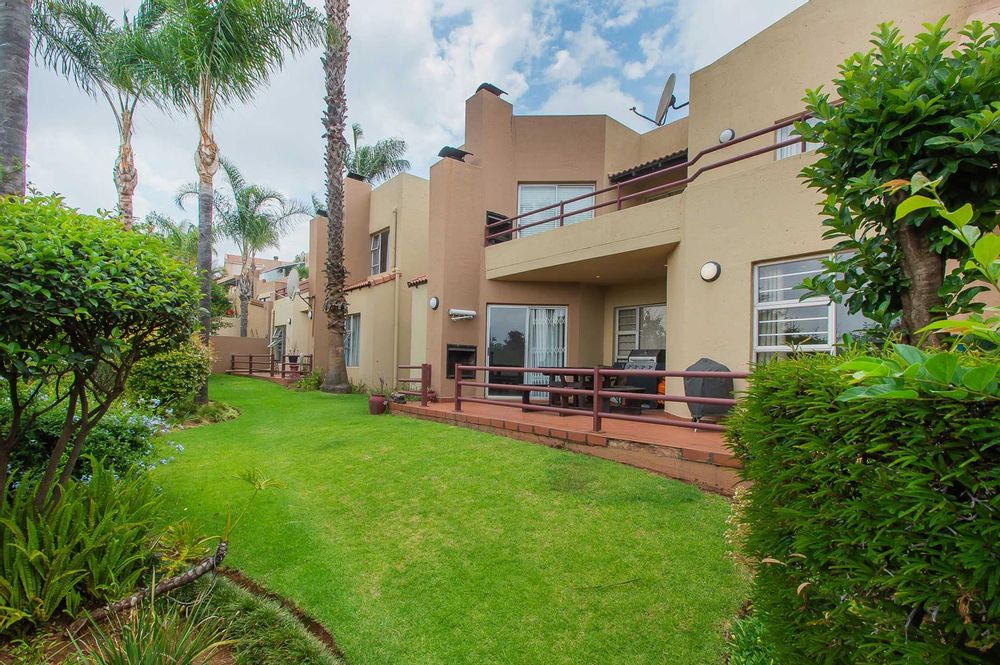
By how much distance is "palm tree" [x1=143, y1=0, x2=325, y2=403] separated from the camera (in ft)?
34.6

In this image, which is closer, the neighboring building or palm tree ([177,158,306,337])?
the neighboring building

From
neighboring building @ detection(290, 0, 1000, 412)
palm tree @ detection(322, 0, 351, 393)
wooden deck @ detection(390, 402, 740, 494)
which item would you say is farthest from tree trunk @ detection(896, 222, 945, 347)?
palm tree @ detection(322, 0, 351, 393)

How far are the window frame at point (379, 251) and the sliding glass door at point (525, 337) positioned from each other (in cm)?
670

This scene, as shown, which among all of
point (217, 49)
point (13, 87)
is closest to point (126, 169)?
point (217, 49)

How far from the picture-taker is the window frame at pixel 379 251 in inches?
683

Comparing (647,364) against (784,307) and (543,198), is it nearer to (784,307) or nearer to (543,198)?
(784,307)

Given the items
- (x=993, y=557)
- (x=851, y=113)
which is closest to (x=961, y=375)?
(x=993, y=557)

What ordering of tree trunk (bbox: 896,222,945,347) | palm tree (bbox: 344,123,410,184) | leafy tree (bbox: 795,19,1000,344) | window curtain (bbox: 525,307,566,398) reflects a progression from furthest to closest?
1. palm tree (bbox: 344,123,410,184)
2. window curtain (bbox: 525,307,566,398)
3. tree trunk (bbox: 896,222,945,347)
4. leafy tree (bbox: 795,19,1000,344)

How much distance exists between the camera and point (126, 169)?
51.1ft

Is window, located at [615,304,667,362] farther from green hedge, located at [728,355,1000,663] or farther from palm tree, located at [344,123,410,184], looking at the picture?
palm tree, located at [344,123,410,184]

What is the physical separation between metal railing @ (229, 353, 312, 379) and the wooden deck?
12236mm

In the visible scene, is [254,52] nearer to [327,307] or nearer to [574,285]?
[327,307]

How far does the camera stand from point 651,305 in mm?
11359

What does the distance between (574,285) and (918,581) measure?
11.0m
